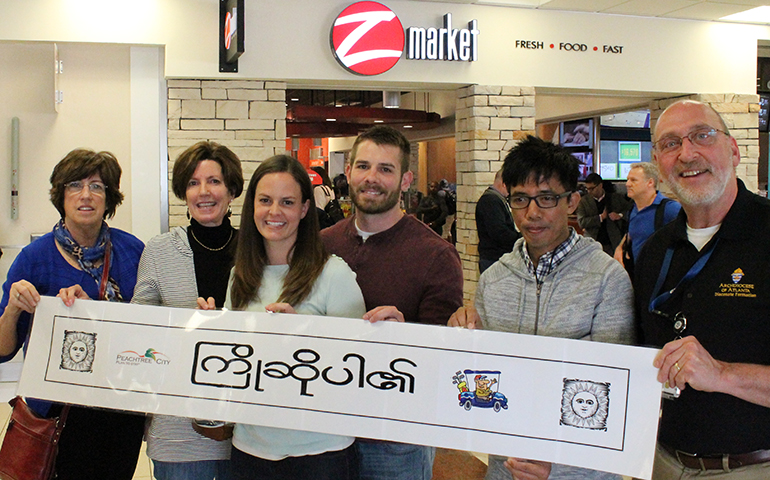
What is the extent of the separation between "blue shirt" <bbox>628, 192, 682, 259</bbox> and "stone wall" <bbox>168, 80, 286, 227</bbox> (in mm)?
3107

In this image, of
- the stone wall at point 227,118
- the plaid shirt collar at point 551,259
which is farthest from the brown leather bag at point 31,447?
the stone wall at point 227,118

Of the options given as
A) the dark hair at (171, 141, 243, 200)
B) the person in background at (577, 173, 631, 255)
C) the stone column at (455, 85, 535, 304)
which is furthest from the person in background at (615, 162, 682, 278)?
the person in background at (577, 173, 631, 255)

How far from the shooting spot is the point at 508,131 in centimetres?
645

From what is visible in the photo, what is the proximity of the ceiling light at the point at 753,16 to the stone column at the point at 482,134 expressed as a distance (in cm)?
260

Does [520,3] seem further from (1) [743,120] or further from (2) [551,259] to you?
(2) [551,259]

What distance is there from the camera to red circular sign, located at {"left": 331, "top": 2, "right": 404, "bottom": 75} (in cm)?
584

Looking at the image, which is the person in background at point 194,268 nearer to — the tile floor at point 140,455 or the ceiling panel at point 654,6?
the tile floor at point 140,455

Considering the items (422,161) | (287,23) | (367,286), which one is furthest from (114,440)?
(422,161)

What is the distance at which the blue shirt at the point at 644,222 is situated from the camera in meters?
4.30

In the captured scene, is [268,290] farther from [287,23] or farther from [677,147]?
[287,23]

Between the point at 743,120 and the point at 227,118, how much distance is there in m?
5.69

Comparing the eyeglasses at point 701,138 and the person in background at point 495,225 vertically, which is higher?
the eyeglasses at point 701,138

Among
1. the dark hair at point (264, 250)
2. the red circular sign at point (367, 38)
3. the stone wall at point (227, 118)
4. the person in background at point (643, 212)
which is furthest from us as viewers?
the red circular sign at point (367, 38)

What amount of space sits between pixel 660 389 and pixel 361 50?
15.8 ft
